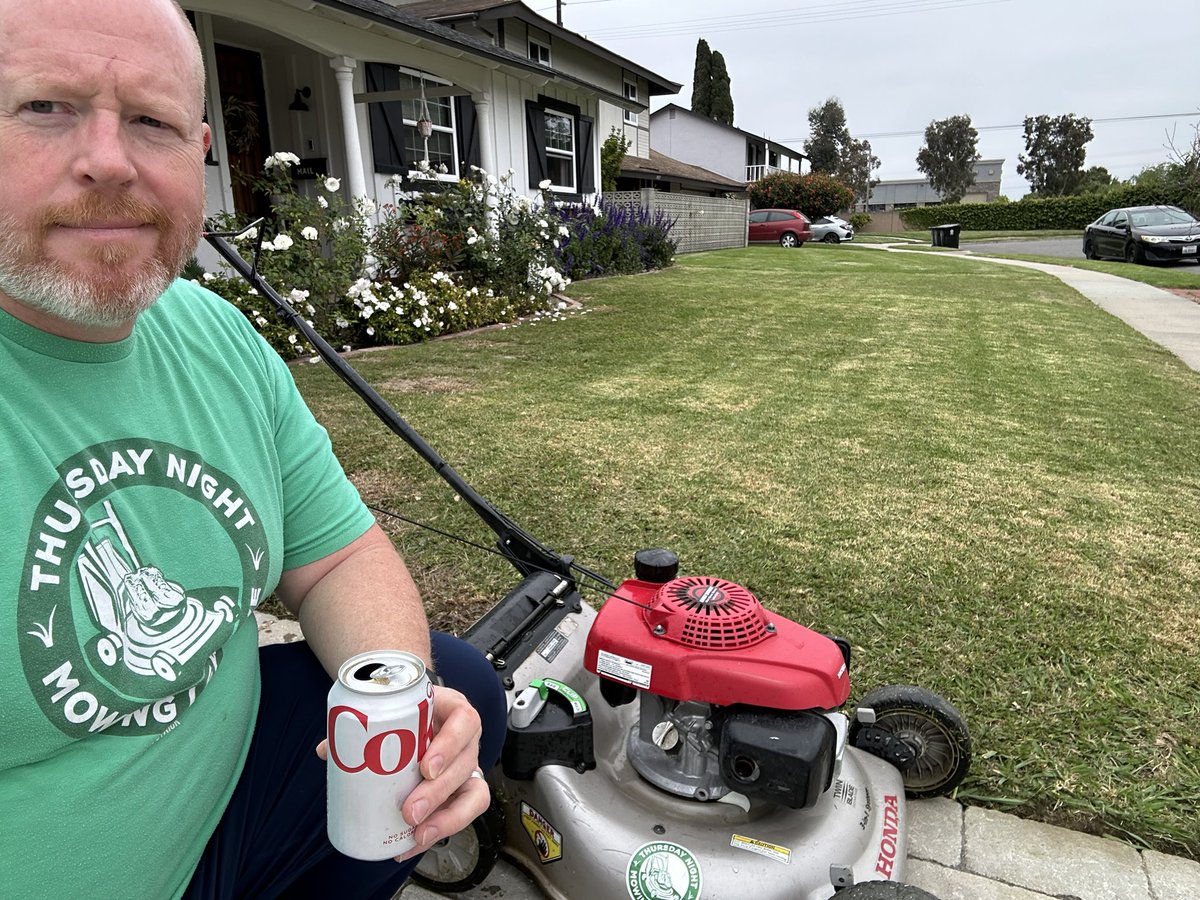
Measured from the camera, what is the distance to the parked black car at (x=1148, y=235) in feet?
52.6

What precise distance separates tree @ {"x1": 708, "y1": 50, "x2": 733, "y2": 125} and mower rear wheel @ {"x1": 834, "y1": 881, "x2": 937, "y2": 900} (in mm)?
52131

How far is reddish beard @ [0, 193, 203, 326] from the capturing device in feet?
3.10

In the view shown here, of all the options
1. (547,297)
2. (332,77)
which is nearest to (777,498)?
(547,297)

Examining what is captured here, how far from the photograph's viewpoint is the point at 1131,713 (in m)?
2.18

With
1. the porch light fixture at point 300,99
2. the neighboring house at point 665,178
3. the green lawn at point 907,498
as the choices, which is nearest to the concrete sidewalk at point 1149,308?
the green lawn at point 907,498

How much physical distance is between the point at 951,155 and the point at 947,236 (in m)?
40.0

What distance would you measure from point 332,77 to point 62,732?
29.4 feet

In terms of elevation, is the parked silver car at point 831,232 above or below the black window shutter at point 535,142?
below

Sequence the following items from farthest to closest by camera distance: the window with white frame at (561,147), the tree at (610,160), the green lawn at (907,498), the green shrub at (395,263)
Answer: the tree at (610,160)
the window with white frame at (561,147)
the green shrub at (395,263)
the green lawn at (907,498)

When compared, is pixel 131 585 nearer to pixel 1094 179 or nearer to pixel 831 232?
pixel 831 232

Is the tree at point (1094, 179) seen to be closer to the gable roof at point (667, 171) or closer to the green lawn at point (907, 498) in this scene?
the gable roof at point (667, 171)

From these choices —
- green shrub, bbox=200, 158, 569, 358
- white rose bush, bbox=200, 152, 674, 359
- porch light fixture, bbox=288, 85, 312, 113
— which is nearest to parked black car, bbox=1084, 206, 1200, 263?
white rose bush, bbox=200, 152, 674, 359

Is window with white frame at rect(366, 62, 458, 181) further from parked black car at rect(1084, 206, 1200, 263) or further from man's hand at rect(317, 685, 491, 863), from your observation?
parked black car at rect(1084, 206, 1200, 263)

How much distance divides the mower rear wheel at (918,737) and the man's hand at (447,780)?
3.28ft
